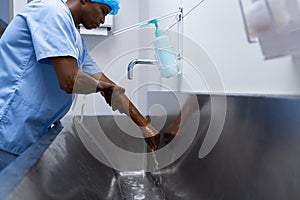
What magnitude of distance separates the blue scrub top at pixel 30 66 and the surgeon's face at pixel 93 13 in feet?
0.41

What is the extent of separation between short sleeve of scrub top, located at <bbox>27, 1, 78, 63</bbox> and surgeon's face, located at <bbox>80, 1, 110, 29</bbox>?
155mm

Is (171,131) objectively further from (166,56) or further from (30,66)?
(30,66)

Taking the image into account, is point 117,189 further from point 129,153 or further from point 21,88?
point 21,88

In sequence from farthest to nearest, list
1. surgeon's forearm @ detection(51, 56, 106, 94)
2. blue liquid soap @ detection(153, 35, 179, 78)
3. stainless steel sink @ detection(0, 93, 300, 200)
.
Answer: blue liquid soap @ detection(153, 35, 179, 78) → surgeon's forearm @ detection(51, 56, 106, 94) → stainless steel sink @ detection(0, 93, 300, 200)

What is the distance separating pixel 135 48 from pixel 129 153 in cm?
81

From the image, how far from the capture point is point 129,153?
5.82ft

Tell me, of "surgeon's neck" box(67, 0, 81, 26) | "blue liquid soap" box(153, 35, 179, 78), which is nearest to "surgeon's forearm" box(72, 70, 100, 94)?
"surgeon's neck" box(67, 0, 81, 26)

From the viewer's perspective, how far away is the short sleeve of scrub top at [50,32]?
2.76ft

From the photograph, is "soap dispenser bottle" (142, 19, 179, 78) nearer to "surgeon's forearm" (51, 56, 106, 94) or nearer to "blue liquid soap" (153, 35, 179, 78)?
"blue liquid soap" (153, 35, 179, 78)

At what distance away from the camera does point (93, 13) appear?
104 centimetres

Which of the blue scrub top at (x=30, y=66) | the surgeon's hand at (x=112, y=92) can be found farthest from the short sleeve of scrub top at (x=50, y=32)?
the surgeon's hand at (x=112, y=92)

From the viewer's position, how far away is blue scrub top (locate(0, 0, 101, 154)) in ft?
2.81

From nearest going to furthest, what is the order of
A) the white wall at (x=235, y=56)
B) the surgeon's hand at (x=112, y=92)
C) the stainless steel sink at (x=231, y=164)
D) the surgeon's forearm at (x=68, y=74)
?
the stainless steel sink at (x=231, y=164) < the white wall at (x=235, y=56) < the surgeon's forearm at (x=68, y=74) < the surgeon's hand at (x=112, y=92)

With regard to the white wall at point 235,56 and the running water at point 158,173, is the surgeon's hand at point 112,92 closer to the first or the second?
the white wall at point 235,56
